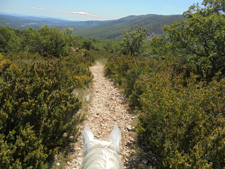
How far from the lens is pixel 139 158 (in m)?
3.55

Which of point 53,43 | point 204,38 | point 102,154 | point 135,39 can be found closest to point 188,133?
point 102,154

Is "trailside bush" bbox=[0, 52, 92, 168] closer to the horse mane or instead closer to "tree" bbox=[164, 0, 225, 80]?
the horse mane

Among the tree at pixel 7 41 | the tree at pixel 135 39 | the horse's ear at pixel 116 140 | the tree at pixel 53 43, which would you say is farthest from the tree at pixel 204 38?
the tree at pixel 7 41

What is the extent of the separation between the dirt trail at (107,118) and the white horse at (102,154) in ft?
7.56

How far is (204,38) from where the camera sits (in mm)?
7406

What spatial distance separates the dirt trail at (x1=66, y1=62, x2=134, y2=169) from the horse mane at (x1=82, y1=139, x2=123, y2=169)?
93.1 inches

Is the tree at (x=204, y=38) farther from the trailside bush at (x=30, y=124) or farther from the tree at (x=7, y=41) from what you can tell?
the tree at (x=7, y=41)

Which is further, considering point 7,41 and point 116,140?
point 7,41

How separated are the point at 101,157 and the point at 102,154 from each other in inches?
1.6

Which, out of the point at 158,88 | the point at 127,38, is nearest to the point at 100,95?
the point at 158,88

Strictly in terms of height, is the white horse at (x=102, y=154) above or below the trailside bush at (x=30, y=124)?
above

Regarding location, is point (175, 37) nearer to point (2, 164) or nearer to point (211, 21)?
point (211, 21)

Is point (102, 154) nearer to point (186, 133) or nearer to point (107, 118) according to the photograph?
point (186, 133)

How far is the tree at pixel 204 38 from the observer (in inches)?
270
